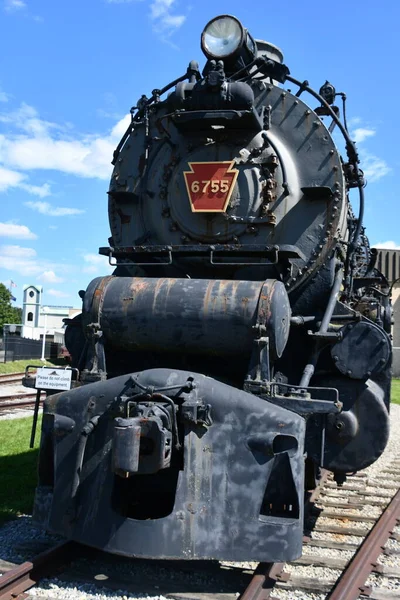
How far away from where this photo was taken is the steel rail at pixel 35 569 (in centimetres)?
372

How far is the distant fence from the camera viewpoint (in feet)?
91.9

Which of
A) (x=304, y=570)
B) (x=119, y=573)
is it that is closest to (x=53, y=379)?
(x=119, y=573)

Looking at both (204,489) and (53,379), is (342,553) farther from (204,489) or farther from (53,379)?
(53,379)

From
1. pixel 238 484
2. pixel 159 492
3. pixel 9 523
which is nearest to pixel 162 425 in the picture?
pixel 238 484

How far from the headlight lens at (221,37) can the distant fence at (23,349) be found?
2185cm

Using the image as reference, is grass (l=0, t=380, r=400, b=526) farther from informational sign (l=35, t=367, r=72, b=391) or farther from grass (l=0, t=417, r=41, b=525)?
informational sign (l=35, t=367, r=72, b=391)

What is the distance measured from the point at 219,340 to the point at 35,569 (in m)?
1.93

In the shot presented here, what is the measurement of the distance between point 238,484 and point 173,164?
9.62ft

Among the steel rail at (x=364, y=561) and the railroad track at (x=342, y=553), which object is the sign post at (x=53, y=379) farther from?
the steel rail at (x=364, y=561)

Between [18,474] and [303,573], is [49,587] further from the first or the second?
[18,474]

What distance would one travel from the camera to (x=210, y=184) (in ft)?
17.5

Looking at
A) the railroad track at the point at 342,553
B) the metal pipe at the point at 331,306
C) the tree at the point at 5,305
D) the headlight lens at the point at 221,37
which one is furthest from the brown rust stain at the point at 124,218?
the tree at the point at 5,305

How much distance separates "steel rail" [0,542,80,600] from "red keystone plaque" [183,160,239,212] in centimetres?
283

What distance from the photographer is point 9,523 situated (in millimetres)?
5270
